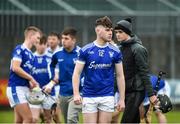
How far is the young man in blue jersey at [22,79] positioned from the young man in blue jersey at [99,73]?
2406 millimetres

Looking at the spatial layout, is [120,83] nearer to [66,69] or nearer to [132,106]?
[132,106]

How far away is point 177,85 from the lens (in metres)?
27.4

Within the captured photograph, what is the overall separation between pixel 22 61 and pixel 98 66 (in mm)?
2740

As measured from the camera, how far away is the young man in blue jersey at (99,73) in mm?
11852

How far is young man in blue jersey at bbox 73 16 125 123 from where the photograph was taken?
1185 centimetres

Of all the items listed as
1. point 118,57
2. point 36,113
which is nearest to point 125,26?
point 118,57

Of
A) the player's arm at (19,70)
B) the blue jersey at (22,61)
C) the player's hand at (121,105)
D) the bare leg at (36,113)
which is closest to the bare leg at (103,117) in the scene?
the player's hand at (121,105)

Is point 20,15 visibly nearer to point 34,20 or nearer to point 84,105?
point 34,20

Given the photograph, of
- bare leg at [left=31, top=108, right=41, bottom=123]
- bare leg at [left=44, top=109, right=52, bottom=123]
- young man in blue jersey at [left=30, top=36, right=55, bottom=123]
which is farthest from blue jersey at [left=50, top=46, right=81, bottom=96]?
bare leg at [left=44, top=109, right=52, bottom=123]

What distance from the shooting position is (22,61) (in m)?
14.3

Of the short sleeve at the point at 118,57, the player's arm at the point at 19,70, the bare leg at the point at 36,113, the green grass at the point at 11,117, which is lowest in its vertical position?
the green grass at the point at 11,117

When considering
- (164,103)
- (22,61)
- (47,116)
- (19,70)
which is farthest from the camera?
(47,116)

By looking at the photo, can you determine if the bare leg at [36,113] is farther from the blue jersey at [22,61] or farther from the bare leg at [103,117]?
the bare leg at [103,117]

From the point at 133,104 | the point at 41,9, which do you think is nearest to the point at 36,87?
the point at 133,104
